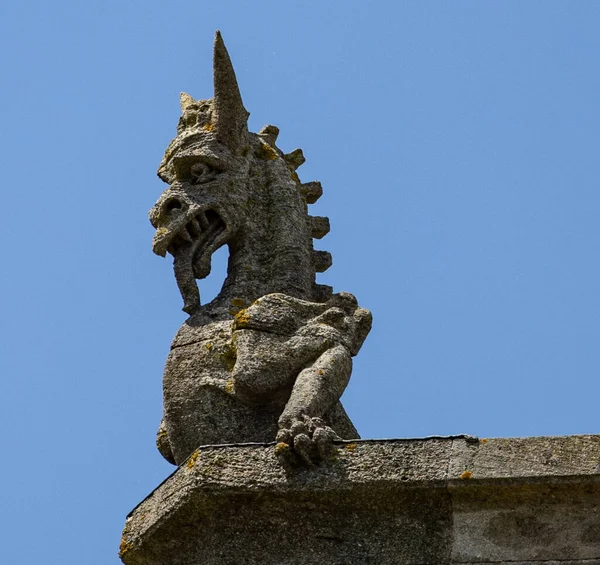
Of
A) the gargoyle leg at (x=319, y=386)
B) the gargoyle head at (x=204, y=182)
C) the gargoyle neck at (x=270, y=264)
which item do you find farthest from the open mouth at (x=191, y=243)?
the gargoyle leg at (x=319, y=386)

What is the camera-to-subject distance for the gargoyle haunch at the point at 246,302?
9.47 meters

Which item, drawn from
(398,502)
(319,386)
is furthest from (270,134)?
(398,502)

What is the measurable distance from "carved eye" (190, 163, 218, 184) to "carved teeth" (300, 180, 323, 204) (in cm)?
84

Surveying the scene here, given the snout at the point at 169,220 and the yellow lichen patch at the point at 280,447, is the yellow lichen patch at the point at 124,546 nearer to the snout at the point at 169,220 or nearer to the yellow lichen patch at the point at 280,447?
the yellow lichen patch at the point at 280,447

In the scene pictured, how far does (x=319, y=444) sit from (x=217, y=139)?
279 centimetres

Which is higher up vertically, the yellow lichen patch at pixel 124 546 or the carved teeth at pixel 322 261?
the carved teeth at pixel 322 261

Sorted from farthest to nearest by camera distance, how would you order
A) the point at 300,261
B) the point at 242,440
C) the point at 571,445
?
1. the point at 300,261
2. the point at 242,440
3. the point at 571,445

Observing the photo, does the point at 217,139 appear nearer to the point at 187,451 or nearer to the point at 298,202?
the point at 298,202

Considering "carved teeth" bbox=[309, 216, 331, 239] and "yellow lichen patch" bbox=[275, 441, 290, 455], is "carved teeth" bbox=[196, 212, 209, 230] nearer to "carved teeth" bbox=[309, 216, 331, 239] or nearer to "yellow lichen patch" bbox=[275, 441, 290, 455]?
"carved teeth" bbox=[309, 216, 331, 239]

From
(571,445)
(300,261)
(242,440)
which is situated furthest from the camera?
(300,261)

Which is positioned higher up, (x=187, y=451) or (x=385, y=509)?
(x=187, y=451)

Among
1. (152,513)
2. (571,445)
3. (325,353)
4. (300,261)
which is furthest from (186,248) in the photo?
(571,445)

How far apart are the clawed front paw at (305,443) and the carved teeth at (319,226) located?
2530 millimetres

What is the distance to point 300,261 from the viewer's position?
10.5m
